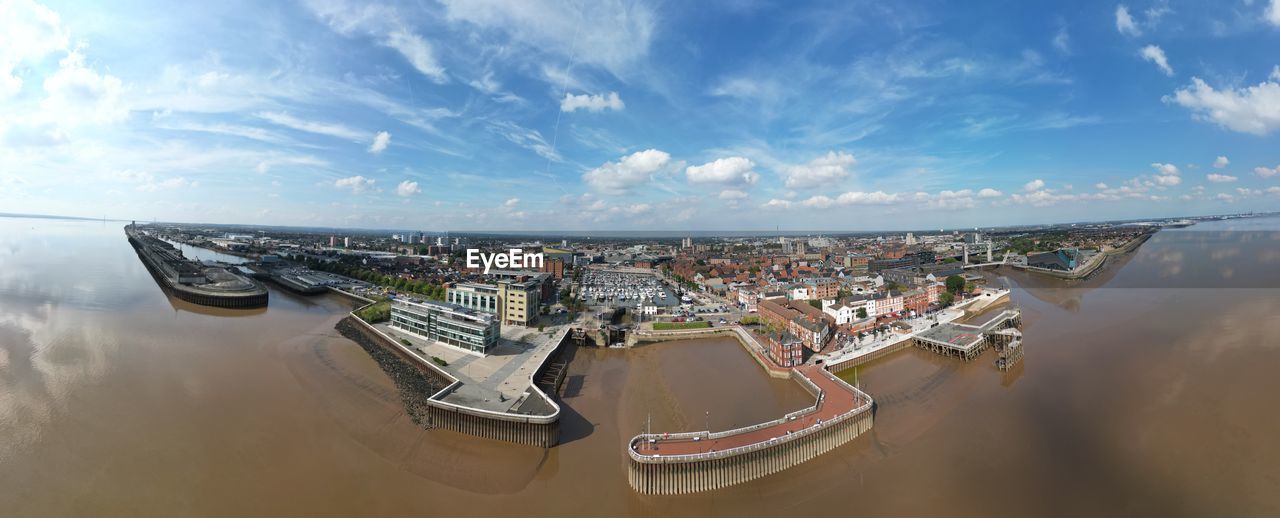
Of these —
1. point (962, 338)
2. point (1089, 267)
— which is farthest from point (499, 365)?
point (1089, 267)

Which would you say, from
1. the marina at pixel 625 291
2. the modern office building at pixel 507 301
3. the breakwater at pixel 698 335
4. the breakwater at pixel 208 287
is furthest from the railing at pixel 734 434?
the breakwater at pixel 208 287

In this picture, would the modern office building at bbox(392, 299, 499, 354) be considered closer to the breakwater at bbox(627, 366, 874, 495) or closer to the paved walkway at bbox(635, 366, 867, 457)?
the breakwater at bbox(627, 366, 874, 495)

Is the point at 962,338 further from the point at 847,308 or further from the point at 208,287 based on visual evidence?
the point at 208,287

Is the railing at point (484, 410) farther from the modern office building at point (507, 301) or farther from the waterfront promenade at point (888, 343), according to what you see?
the waterfront promenade at point (888, 343)

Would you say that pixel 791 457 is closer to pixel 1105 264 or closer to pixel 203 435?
pixel 203 435

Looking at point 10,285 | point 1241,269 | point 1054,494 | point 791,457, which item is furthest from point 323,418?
point 1241,269

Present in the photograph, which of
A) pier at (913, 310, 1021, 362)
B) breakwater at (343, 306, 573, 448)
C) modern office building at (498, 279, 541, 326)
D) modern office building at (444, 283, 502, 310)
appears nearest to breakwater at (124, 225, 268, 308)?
modern office building at (444, 283, 502, 310)
